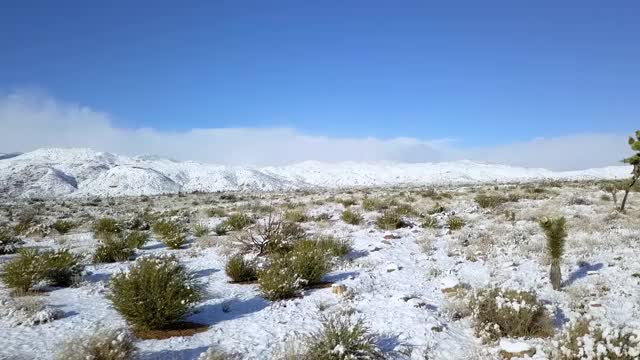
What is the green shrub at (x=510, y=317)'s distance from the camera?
23.5 ft

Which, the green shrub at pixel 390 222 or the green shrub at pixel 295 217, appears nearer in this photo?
the green shrub at pixel 390 222

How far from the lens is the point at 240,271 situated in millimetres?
10461

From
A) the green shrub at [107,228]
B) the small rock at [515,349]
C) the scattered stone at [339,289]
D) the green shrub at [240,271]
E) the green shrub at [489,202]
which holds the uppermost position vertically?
the green shrub at [489,202]

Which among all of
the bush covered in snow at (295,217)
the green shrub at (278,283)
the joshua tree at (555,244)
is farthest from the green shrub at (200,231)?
the joshua tree at (555,244)

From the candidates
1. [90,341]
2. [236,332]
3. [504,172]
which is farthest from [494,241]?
[504,172]

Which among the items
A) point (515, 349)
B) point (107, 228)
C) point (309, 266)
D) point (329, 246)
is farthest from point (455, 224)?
point (107, 228)

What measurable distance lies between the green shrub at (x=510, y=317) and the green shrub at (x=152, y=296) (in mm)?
4854

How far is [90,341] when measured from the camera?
18.8 feet

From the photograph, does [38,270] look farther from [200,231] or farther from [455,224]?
[455,224]

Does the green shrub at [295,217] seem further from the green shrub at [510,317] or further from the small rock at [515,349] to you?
the small rock at [515,349]

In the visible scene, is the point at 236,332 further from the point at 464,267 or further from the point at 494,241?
the point at 494,241

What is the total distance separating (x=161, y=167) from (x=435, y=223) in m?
85.0

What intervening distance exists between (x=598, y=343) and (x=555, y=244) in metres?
4.45

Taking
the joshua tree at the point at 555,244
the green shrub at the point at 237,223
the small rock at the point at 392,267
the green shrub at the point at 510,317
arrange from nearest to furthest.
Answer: the green shrub at the point at 510,317, the joshua tree at the point at 555,244, the small rock at the point at 392,267, the green shrub at the point at 237,223
